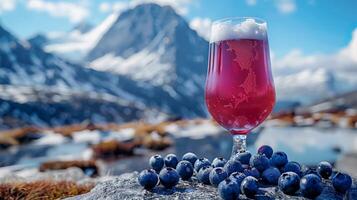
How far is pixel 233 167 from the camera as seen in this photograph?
2.19m

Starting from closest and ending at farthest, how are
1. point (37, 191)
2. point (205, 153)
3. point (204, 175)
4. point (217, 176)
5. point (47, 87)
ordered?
1. point (217, 176)
2. point (204, 175)
3. point (37, 191)
4. point (205, 153)
5. point (47, 87)

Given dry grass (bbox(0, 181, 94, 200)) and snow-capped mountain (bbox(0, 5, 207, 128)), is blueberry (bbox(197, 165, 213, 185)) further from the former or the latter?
snow-capped mountain (bbox(0, 5, 207, 128))

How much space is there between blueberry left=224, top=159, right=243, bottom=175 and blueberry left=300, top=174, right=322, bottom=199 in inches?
12.2

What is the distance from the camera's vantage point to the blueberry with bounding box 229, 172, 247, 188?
6.53 feet

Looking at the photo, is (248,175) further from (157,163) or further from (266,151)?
(157,163)

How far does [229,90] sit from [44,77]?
17173 centimetres

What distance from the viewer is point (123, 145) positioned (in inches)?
629

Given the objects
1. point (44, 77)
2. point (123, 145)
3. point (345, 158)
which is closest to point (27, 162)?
point (123, 145)

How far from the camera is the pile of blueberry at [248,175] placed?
6.43ft

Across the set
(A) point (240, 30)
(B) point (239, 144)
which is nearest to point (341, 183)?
(B) point (239, 144)

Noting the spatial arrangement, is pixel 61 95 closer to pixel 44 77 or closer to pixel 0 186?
pixel 44 77

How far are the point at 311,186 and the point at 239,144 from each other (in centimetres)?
73

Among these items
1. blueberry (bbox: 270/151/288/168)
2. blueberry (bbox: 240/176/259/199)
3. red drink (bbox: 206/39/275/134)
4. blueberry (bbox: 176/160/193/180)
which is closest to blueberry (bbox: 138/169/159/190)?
blueberry (bbox: 176/160/193/180)

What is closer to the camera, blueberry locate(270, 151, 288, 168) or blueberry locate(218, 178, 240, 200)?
blueberry locate(218, 178, 240, 200)
